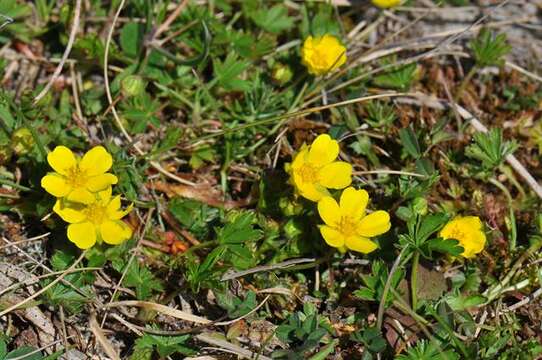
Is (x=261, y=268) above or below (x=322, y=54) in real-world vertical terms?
below

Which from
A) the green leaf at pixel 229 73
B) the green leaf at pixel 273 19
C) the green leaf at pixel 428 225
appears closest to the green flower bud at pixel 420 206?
the green leaf at pixel 428 225

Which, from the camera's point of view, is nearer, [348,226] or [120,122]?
[348,226]

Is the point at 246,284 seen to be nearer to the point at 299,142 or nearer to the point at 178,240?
the point at 178,240

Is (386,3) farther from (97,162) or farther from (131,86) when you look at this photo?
Result: (97,162)

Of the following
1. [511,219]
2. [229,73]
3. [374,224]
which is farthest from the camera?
[229,73]

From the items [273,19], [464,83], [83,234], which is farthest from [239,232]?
[464,83]

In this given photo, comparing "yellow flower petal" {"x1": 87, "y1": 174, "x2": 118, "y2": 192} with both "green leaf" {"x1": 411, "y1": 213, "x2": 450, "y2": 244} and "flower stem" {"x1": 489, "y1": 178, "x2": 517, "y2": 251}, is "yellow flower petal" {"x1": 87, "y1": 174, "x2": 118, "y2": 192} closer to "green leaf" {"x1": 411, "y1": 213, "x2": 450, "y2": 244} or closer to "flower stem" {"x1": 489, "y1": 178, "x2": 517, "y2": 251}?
"green leaf" {"x1": 411, "y1": 213, "x2": 450, "y2": 244}
